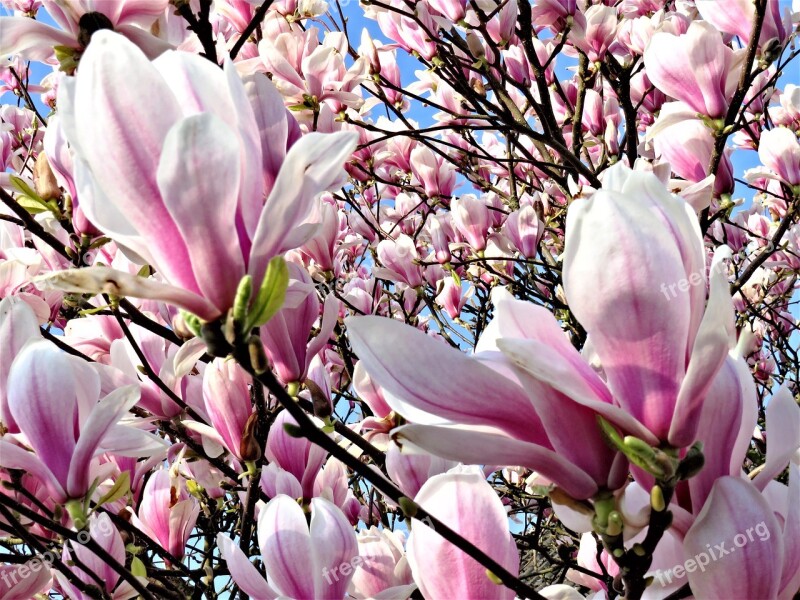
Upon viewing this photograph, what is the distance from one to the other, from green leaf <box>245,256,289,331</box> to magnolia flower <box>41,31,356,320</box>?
0.03m

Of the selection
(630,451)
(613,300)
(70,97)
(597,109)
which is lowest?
(630,451)

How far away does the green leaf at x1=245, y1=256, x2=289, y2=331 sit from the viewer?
564mm

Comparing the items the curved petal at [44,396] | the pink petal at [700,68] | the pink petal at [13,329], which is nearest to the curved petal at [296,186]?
the curved petal at [44,396]

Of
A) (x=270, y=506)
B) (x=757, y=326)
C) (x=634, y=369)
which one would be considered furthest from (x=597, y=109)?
(x=634, y=369)

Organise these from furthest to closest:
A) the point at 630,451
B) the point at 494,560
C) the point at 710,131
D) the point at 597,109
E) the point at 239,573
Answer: the point at 597,109
the point at 710,131
the point at 239,573
the point at 494,560
the point at 630,451

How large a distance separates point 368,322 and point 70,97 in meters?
0.28

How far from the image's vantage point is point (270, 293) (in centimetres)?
57

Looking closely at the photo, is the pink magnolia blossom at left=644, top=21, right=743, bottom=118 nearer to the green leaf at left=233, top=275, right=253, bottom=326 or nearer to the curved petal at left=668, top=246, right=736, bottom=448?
the curved petal at left=668, top=246, right=736, bottom=448

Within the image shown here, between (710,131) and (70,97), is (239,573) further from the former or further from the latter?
(710,131)

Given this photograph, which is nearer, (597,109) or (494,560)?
(494,560)

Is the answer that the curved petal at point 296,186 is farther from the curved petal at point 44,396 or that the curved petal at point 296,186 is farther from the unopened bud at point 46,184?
the unopened bud at point 46,184

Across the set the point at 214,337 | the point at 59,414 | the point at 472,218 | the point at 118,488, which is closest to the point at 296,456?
the point at 118,488

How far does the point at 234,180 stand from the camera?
1.85 feet

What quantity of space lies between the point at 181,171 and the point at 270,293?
11 cm
